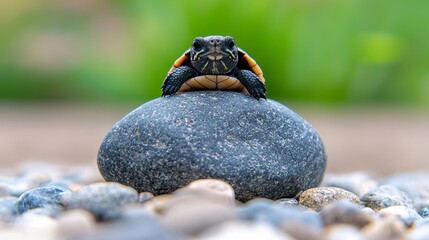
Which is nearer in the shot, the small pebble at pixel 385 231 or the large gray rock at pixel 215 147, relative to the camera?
the small pebble at pixel 385 231

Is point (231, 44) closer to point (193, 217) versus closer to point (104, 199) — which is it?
point (104, 199)

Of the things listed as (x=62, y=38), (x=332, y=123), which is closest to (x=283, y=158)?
(x=332, y=123)

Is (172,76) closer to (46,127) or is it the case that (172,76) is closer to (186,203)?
(186,203)

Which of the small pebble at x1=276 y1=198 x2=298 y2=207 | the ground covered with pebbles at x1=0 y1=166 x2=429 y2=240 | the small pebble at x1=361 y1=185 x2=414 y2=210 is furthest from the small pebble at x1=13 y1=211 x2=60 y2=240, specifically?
the small pebble at x1=361 y1=185 x2=414 y2=210

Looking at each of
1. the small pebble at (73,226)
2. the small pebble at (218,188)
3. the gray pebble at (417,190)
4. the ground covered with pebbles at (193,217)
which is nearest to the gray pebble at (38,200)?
the ground covered with pebbles at (193,217)

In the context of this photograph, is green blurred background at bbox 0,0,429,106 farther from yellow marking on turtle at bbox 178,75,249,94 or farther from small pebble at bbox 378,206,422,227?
small pebble at bbox 378,206,422,227

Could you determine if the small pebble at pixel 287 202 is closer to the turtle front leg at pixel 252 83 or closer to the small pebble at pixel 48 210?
the turtle front leg at pixel 252 83
